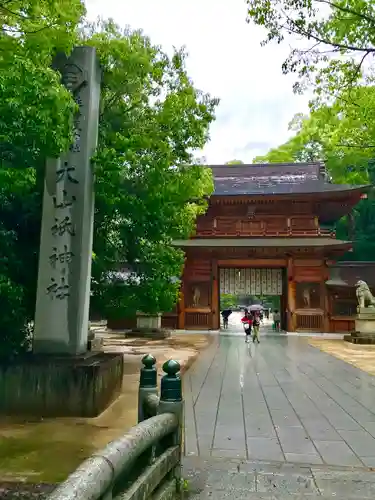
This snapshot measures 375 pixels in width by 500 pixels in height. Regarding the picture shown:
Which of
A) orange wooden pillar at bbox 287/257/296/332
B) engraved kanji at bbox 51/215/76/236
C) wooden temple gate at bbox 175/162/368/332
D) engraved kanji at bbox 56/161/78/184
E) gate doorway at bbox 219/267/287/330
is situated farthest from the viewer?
gate doorway at bbox 219/267/287/330

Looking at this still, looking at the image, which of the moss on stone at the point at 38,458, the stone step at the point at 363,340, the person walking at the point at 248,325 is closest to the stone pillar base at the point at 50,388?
the moss on stone at the point at 38,458

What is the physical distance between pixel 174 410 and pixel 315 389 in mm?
5434

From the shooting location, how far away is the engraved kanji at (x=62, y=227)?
6.50 m

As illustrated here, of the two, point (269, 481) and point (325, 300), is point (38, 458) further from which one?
point (325, 300)

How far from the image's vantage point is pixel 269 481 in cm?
376

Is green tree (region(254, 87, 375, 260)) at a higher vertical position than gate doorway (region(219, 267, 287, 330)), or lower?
higher

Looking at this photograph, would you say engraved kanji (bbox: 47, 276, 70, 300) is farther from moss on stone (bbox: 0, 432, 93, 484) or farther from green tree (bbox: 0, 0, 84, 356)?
moss on stone (bbox: 0, 432, 93, 484)

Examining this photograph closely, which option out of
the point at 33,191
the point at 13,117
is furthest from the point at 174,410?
the point at 33,191

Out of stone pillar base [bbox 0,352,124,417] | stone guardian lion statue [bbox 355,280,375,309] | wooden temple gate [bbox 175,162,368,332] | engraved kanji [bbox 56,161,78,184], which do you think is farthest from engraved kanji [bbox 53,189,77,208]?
wooden temple gate [bbox 175,162,368,332]

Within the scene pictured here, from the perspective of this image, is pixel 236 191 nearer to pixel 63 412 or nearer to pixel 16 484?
pixel 63 412

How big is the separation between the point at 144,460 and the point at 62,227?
4.32 m

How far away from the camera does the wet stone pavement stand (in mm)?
3715

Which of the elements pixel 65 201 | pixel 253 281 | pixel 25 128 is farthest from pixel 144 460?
pixel 253 281

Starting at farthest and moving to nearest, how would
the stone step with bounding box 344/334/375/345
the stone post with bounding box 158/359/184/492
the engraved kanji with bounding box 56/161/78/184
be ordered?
the stone step with bounding box 344/334/375/345 → the engraved kanji with bounding box 56/161/78/184 → the stone post with bounding box 158/359/184/492
